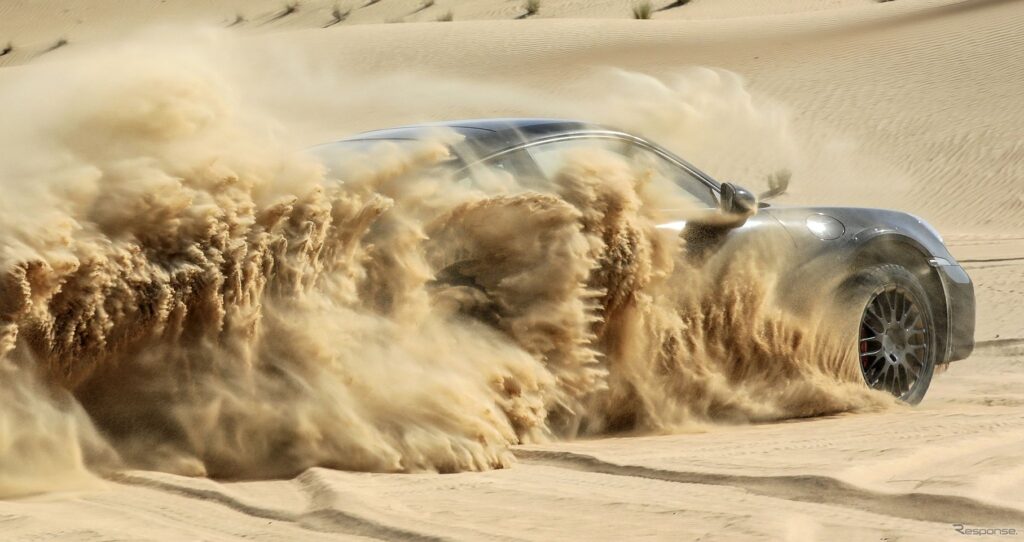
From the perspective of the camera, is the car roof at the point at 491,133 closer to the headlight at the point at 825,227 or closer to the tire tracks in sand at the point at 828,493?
the headlight at the point at 825,227

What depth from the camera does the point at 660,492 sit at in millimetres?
5078

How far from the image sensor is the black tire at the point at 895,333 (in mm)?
7602

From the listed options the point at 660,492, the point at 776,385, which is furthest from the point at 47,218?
the point at 776,385

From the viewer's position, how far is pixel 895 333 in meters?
7.71

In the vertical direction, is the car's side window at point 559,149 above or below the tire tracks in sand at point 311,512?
above

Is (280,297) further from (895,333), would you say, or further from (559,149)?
(895,333)

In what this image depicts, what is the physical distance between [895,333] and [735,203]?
1392 millimetres

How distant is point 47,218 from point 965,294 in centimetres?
541

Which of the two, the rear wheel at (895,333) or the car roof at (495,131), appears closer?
the car roof at (495,131)

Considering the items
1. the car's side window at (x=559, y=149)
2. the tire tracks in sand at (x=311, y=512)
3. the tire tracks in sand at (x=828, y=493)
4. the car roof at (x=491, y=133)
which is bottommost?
the tire tracks in sand at (x=828, y=493)

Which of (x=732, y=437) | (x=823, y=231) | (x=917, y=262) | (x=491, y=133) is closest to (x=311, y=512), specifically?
(x=491, y=133)

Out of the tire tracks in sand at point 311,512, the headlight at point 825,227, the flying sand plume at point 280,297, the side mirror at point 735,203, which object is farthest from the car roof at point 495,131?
the tire tracks in sand at point 311,512

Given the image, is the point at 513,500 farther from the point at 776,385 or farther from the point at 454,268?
the point at 776,385

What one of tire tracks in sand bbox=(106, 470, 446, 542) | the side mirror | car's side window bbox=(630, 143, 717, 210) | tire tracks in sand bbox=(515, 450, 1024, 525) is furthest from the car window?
tire tracks in sand bbox=(106, 470, 446, 542)
